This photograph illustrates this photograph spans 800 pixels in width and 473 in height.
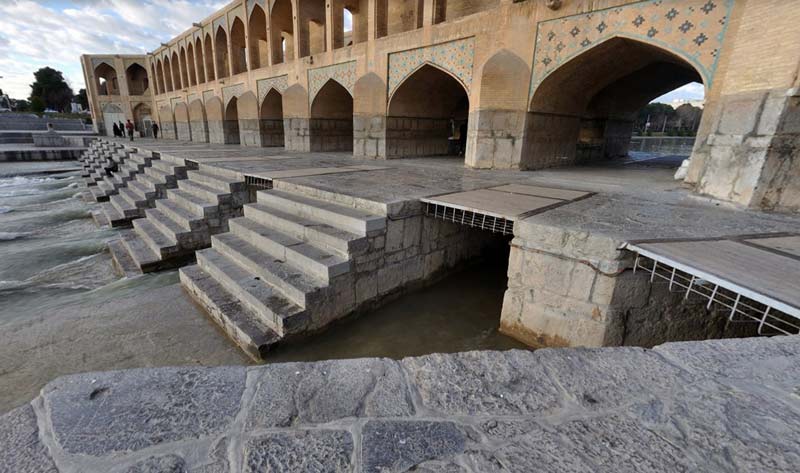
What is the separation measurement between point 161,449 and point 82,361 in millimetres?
3173

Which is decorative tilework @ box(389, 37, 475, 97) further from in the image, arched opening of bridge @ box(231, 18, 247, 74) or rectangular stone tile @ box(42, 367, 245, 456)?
arched opening of bridge @ box(231, 18, 247, 74)

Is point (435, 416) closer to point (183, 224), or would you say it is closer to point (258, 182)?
point (258, 182)

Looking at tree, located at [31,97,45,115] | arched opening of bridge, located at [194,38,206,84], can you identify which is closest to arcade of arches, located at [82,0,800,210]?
arched opening of bridge, located at [194,38,206,84]

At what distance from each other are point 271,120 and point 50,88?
50162mm

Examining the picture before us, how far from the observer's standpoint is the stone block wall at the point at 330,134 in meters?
12.4

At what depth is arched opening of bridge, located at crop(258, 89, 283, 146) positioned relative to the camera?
565 inches

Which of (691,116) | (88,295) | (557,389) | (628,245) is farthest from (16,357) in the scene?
(691,116)

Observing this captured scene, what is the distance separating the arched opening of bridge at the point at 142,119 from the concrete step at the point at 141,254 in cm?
2637

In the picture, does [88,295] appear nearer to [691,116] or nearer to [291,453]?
[291,453]

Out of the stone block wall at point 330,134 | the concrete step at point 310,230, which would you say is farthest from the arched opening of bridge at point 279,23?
the concrete step at point 310,230

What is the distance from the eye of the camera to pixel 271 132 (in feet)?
48.7

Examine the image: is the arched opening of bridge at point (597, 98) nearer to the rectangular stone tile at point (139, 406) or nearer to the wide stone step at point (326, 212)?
the wide stone step at point (326, 212)

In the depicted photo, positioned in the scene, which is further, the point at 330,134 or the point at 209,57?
the point at 209,57

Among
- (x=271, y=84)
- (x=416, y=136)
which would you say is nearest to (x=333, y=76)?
(x=416, y=136)
